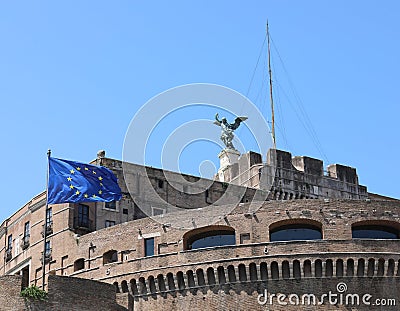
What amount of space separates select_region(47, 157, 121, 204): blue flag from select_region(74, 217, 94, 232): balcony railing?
517 cm

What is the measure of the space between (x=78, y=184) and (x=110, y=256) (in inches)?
194

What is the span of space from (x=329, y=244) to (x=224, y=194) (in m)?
18.3

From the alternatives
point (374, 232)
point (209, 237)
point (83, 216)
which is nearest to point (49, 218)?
point (83, 216)

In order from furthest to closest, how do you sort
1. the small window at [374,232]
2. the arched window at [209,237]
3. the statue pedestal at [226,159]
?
1. the statue pedestal at [226,159]
2. the arched window at [209,237]
3. the small window at [374,232]

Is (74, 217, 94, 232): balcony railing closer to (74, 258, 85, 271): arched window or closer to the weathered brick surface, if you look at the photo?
(74, 258, 85, 271): arched window

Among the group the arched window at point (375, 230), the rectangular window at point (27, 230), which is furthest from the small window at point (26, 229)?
the arched window at point (375, 230)

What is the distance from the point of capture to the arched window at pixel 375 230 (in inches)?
2291

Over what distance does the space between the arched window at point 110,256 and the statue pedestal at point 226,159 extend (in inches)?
675

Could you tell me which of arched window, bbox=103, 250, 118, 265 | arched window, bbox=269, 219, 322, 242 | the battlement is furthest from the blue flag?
the battlement

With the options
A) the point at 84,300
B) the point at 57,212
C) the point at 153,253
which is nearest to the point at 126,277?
the point at 153,253

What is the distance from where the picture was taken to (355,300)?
55.6 meters

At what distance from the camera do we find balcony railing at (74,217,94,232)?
66.4 meters

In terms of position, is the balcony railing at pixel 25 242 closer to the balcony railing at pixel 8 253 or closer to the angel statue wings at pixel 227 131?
the balcony railing at pixel 8 253

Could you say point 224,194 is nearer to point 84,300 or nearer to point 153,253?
point 153,253
